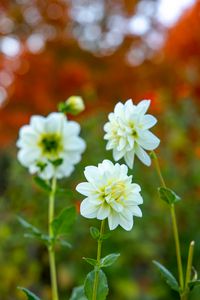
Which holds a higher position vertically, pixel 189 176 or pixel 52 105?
pixel 52 105

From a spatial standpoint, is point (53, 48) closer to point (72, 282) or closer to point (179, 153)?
point (179, 153)

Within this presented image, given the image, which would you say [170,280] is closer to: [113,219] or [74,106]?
[113,219]

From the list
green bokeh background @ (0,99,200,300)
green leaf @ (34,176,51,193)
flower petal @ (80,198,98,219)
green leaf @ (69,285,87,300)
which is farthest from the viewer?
green bokeh background @ (0,99,200,300)

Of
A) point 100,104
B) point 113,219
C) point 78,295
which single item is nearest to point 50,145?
point 78,295

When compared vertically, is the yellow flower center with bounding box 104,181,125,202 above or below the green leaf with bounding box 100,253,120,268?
above

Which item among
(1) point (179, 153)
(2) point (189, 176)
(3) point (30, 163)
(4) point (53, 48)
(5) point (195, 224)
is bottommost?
(3) point (30, 163)

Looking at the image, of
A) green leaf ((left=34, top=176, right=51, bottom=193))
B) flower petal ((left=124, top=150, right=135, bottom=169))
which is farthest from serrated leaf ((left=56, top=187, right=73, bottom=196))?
flower petal ((left=124, top=150, right=135, bottom=169))

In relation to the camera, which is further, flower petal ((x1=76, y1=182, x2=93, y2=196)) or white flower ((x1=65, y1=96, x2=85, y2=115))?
white flower ((x1=65, y1=96, x2=85, y2=115))

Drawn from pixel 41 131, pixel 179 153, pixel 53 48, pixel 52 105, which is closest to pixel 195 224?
pixel 179 153

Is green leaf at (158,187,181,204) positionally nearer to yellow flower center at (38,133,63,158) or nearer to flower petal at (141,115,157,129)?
flower petal at (141,115,157,129)
